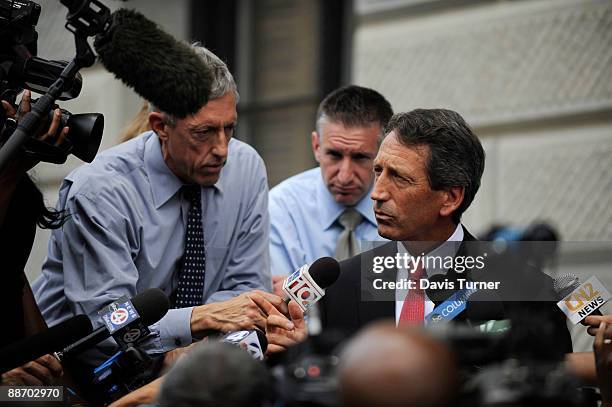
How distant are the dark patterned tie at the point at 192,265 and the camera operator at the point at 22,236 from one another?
0.62 metres

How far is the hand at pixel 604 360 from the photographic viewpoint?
387 cm

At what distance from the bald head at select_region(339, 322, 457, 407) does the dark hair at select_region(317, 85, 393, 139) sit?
3613mm

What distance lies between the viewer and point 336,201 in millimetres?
5930

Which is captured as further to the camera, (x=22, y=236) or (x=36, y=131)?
(x=22, y=236)

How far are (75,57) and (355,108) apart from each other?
237cm

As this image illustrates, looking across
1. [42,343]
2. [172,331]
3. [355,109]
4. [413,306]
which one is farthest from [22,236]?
[355,109]

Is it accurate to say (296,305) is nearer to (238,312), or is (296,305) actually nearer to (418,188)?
(238,312)

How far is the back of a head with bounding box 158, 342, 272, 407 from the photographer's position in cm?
258

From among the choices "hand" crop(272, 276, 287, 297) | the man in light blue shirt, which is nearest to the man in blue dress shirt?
"hand" crop(272, 276, 287, 297)

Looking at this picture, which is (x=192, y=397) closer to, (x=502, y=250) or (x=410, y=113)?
(x=502, y=250)

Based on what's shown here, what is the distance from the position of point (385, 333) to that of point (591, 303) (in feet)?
6.19

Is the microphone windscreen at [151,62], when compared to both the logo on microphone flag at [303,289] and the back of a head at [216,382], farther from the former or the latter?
the back of a head at [216,382]

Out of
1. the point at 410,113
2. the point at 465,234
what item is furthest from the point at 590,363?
the point at 410,113

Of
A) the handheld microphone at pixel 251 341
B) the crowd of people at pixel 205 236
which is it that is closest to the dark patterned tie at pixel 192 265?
the crowd of people at pixel 205 236
